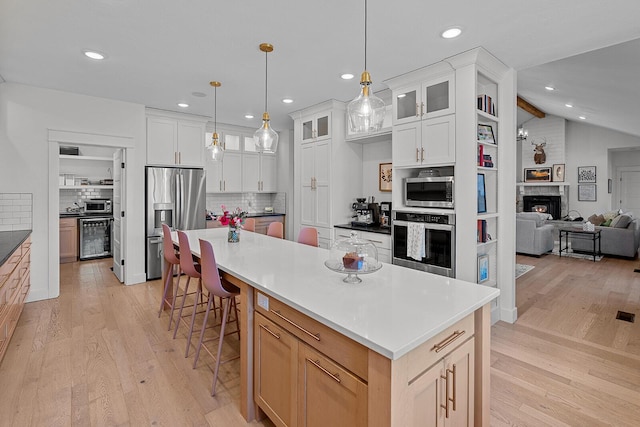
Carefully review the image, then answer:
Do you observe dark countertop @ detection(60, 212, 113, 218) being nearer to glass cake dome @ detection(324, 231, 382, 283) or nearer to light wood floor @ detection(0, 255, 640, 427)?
light wood floor @ detection(0, 255, 640, 427)

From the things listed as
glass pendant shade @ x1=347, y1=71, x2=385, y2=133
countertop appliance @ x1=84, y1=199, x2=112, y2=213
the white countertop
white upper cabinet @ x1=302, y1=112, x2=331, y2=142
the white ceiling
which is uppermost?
the white ceiling

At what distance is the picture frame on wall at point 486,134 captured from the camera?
3.18 m

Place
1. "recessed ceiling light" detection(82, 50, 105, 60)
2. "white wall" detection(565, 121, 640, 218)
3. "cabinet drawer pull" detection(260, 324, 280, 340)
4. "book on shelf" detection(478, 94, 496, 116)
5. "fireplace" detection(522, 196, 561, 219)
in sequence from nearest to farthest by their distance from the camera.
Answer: "cabinet drawer pull" detection(260, 324, 280, 340), "recessed ceiling light" detection(82, 50, 105, 60), "book on shelf" detection(478, 94, 496, 116), "white wall" detection(565, 121, 640, 218), "fireplace" detection(522, 196, 561, 219)

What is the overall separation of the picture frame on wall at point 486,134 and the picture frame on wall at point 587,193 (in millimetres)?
7622

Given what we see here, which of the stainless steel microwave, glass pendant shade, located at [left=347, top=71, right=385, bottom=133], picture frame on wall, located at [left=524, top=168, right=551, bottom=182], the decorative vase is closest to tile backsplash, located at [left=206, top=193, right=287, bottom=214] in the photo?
the decorative vase

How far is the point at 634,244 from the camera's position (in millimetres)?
6039

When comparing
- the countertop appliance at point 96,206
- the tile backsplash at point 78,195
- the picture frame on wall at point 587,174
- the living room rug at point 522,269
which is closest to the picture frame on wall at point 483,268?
the living room rug at point 522,269

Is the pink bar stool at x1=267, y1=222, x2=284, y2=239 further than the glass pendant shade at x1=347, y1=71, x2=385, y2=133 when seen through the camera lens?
Yes

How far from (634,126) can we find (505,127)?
527cm

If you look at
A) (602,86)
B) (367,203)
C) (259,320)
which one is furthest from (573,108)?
(259,320)

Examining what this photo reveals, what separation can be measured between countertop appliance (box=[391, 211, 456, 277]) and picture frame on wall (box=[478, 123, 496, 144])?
834 millimetres

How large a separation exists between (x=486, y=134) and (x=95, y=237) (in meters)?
7.02

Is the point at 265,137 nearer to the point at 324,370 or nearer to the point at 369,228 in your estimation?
the point at 369,228

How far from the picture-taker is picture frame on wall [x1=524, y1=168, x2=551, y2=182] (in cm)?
935
